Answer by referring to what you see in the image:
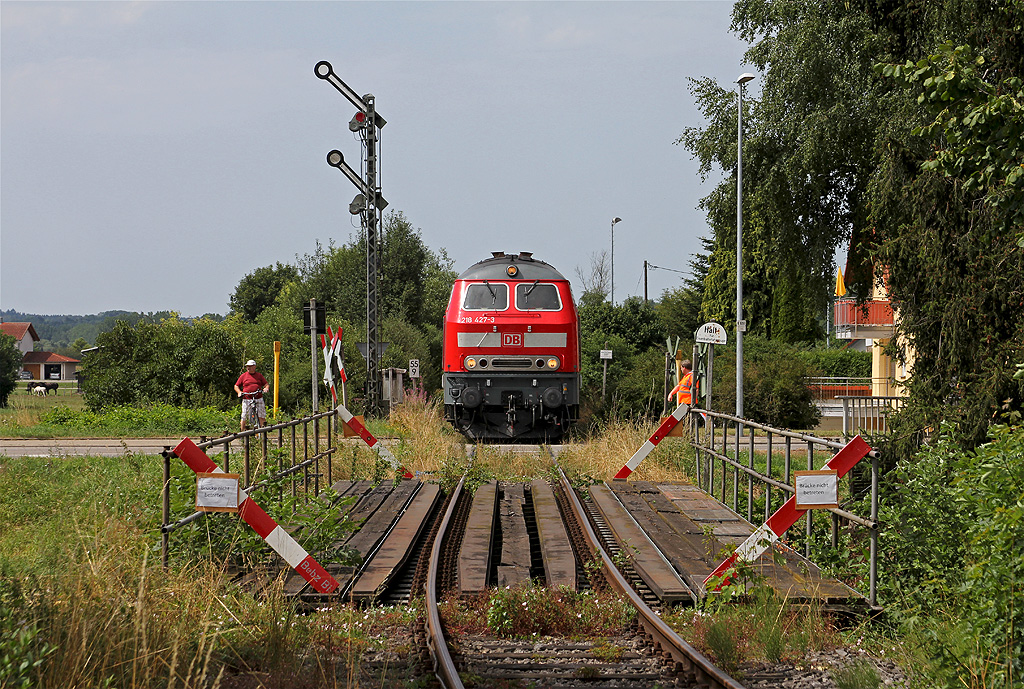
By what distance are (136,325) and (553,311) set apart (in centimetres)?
1634

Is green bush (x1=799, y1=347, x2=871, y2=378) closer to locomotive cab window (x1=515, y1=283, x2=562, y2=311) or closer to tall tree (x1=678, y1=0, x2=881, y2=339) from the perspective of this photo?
tall tree (x1=678, y1=0, x2=881, y2=339)

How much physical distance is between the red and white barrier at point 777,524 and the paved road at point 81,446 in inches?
531

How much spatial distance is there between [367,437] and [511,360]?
5036mm

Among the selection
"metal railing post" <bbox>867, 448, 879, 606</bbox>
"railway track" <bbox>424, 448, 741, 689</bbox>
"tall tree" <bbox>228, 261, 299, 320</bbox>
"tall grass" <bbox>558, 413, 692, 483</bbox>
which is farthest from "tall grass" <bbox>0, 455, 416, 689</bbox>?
"tall tree" <bbox>228, 261, 299, 320</bbox>

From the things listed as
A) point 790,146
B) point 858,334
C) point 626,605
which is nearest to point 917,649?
point 626,605

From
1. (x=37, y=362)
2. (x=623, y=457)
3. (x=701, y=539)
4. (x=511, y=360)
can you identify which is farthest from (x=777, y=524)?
(x=37, y=362)

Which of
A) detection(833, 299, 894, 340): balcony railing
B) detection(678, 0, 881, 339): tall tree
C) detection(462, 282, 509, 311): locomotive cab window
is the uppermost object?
detection(678, 0, 881, 339): tall tree

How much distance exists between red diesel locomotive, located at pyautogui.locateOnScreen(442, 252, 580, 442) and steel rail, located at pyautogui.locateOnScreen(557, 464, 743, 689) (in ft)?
32.0

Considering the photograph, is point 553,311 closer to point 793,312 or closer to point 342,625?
point 342,625

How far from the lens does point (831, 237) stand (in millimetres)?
24422

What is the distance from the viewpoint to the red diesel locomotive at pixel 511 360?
18109 mm

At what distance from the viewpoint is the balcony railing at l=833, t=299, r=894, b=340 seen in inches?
1389

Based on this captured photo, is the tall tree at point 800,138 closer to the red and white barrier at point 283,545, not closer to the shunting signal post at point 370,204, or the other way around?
the shunting signal post at point 370,204

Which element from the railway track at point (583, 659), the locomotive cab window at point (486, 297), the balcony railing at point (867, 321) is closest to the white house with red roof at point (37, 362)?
the balcony railing at point (867, 321)
